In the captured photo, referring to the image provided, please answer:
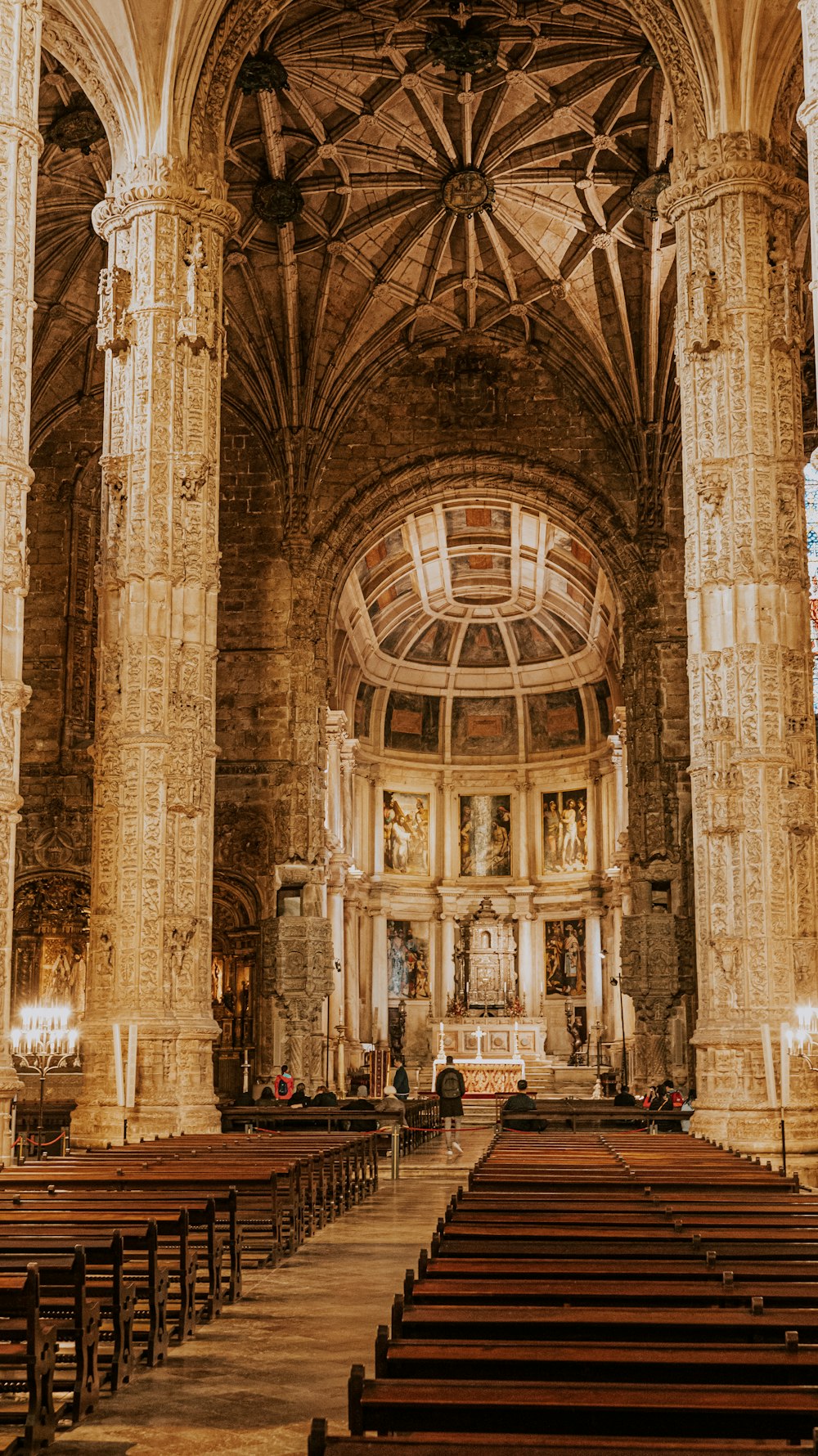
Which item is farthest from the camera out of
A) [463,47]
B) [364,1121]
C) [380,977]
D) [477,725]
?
[477,725]

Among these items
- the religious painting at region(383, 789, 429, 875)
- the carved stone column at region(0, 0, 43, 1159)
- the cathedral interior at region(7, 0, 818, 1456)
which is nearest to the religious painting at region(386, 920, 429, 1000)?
the cathedral interior at region(7, 0, 818, 1456)

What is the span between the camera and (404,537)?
1580 inches

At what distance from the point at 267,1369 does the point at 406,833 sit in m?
39.2

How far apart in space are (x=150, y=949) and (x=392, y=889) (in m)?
29.2

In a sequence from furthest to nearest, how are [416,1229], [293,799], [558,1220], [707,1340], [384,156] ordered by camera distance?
[293,799], [384,156], [416,1229], [558,1220], [707,1340]

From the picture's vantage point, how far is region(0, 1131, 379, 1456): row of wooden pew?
6262 mm

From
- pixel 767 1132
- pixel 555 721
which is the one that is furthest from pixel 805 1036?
pixel 555 721

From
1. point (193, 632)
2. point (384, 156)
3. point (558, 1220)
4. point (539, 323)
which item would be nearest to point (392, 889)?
point (539, 323)

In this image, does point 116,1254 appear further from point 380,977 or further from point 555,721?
point 555,721

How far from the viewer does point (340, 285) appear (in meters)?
32.5

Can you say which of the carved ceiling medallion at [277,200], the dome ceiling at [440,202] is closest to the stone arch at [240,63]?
the dome ceiling at [440,202]

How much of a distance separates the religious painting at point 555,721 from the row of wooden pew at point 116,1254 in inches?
1301

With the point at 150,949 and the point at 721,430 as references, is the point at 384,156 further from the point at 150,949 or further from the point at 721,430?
the point at 150,949

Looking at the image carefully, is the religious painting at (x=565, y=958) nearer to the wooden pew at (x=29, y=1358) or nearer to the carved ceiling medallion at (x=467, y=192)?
the carved ceiling medallion at (x=467, y=192)
